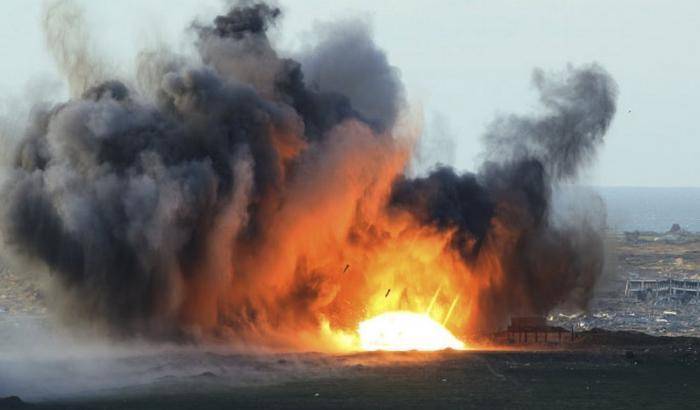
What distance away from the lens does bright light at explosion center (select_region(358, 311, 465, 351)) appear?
115750mm

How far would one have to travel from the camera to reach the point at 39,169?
367 ft

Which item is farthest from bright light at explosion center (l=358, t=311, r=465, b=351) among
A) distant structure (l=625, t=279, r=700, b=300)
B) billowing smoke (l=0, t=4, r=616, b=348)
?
distant structure (l=625, t=279, r=700, b=300)

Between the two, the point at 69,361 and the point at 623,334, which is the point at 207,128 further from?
the point at 623,334

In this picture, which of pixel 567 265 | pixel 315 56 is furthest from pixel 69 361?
pixel 567 265

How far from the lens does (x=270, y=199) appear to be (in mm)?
114562

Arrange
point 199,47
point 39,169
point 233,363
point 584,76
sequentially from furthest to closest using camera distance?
point 584,76
point 199,47
point 39,169
point 233,363

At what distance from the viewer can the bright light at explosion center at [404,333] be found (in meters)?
116

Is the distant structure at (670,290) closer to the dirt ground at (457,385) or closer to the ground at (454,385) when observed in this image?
the ground at (454,385)

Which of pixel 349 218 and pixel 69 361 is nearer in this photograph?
pixel 69 361

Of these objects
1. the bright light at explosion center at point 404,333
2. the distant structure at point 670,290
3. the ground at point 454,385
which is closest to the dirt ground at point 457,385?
the ground at point 454,385

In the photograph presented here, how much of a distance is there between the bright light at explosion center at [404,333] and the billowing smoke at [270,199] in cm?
126

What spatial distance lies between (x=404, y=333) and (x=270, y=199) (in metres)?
12.4

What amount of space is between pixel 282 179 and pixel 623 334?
91.6 feet

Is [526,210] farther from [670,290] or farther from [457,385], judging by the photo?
[670,290]
